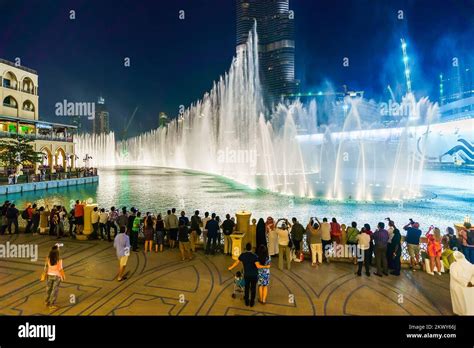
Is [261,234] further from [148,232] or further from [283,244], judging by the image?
[148,232]

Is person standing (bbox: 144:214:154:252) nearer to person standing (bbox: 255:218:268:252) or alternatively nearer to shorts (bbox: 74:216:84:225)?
shorts (bbox: 74:216:84:225)

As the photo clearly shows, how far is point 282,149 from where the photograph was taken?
46125 millimetres

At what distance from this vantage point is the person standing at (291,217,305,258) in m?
8.73

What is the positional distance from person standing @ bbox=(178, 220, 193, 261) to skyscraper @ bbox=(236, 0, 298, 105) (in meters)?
146

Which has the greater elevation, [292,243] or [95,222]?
[95,222]

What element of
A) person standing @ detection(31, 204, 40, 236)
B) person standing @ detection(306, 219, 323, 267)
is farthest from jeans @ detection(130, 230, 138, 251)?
person standing @ detection(306, 219, 323, 267)

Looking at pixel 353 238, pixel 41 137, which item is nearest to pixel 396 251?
pixel 353 238

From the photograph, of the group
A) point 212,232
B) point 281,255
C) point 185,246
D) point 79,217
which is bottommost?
point 281,255

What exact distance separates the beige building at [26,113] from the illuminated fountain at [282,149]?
2702 centimetres

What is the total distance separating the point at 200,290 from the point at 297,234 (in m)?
3.61

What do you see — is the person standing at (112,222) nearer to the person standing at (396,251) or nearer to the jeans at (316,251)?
the jeans at (316,251)

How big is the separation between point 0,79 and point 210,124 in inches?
1371

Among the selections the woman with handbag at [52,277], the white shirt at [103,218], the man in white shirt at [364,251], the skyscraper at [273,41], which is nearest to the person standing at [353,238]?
the man in white shirt at [364,251]

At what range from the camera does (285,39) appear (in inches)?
5595
